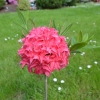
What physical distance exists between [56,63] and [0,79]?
1724 millimetres

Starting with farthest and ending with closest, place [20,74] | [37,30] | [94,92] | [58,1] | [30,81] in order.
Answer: [58,1]
[20,74]
[30,81]
[94,92]
[37,30]

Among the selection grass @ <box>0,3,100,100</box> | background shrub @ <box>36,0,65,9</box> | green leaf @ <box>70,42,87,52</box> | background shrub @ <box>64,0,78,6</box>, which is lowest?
background shrub @ <box>64,0,78,6</box>

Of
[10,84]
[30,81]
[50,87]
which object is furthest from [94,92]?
[10,84]

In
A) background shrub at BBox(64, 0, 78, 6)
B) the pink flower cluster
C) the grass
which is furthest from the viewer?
background shrub at BBox(64, 0, 78, 6)

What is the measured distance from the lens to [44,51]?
1678 millimetres

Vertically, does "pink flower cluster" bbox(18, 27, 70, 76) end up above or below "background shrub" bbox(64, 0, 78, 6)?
above

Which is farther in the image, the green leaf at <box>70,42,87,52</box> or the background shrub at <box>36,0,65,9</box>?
the background shrub at <box>36,0,65,9</box>

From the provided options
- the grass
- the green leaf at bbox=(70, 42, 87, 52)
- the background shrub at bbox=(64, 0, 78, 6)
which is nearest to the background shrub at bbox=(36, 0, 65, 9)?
the background shrub at bbox=(64, 0, 78, 6)

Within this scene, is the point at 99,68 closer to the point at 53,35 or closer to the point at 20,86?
the point at 20,86

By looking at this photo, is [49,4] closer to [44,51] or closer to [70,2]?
[70,2]

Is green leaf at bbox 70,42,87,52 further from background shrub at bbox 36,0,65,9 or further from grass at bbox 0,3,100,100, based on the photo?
background shrub at bbox 36,0,65,9

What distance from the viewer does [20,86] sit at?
120 inches

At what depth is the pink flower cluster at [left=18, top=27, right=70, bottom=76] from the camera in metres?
1.68

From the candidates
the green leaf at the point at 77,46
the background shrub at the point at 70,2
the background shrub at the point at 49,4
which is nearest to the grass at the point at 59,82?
the green leaf at the point at 77,46
